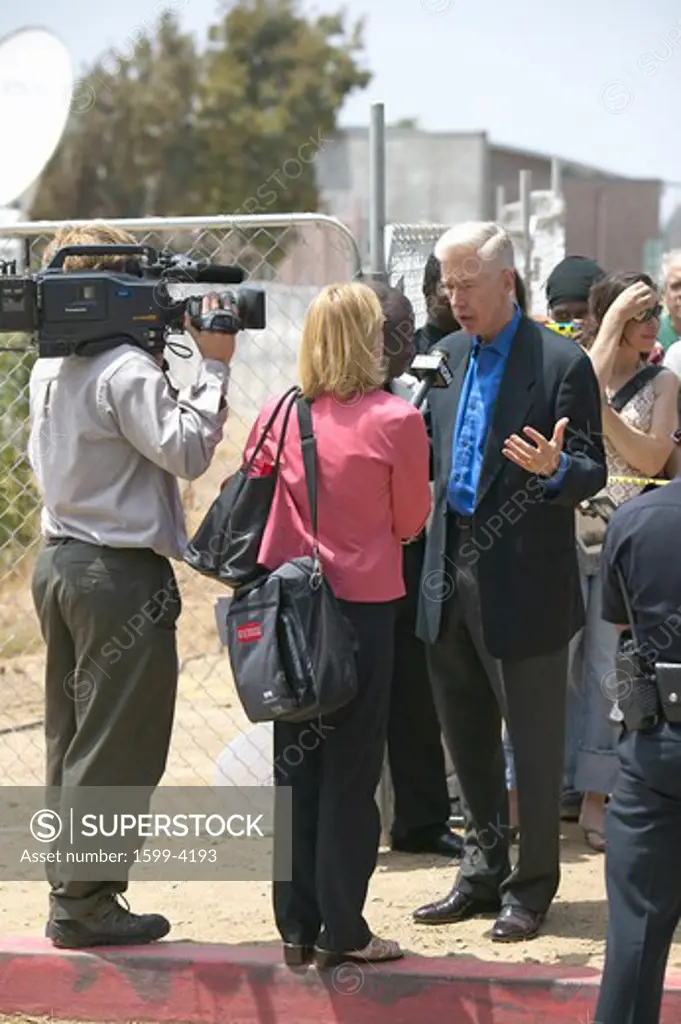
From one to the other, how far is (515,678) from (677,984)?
96 centimetres

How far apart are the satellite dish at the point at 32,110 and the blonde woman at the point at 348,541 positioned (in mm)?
4336

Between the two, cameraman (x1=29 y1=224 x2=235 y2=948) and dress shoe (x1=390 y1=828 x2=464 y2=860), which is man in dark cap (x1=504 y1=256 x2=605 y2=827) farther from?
cameraman (x1=29 y1=224 x2=235 y2=948)

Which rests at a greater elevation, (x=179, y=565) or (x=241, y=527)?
(x=241, y=527)

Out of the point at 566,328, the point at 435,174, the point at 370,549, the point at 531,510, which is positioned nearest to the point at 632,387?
the point at 566,328

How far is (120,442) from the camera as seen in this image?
4594 millimetres

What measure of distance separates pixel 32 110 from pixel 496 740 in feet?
16.2

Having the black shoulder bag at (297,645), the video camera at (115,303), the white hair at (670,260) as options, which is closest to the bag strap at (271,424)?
the black shoulder bag at (297,645)

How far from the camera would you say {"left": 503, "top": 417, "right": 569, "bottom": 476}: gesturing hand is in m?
4.59

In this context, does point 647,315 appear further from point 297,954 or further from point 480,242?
point 297,954

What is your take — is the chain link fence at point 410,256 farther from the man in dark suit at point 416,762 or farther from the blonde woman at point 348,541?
the blonde woman at point 348,541

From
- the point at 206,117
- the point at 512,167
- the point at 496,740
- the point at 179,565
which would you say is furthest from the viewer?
the point at 206,117

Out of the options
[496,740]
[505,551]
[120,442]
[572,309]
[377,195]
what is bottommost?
[496,740]

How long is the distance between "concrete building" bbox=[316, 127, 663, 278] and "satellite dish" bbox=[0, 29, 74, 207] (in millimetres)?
9063

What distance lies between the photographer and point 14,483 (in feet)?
27.8
